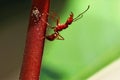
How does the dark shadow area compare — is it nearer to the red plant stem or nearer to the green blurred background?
the green blurred background

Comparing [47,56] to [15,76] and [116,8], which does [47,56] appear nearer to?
[15,76]

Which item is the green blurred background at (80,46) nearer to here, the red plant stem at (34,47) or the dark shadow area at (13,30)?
the dark shadow area at (13,30)

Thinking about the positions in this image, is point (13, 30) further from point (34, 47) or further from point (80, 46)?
point (34, 47)

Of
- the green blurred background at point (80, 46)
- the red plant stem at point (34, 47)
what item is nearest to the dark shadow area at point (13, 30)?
the green blurred background at point (80, 46)

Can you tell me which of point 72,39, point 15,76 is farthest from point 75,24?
point 15,76

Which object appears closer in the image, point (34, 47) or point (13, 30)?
point (34, 47)

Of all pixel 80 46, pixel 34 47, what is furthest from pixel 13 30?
pixel 34 47
